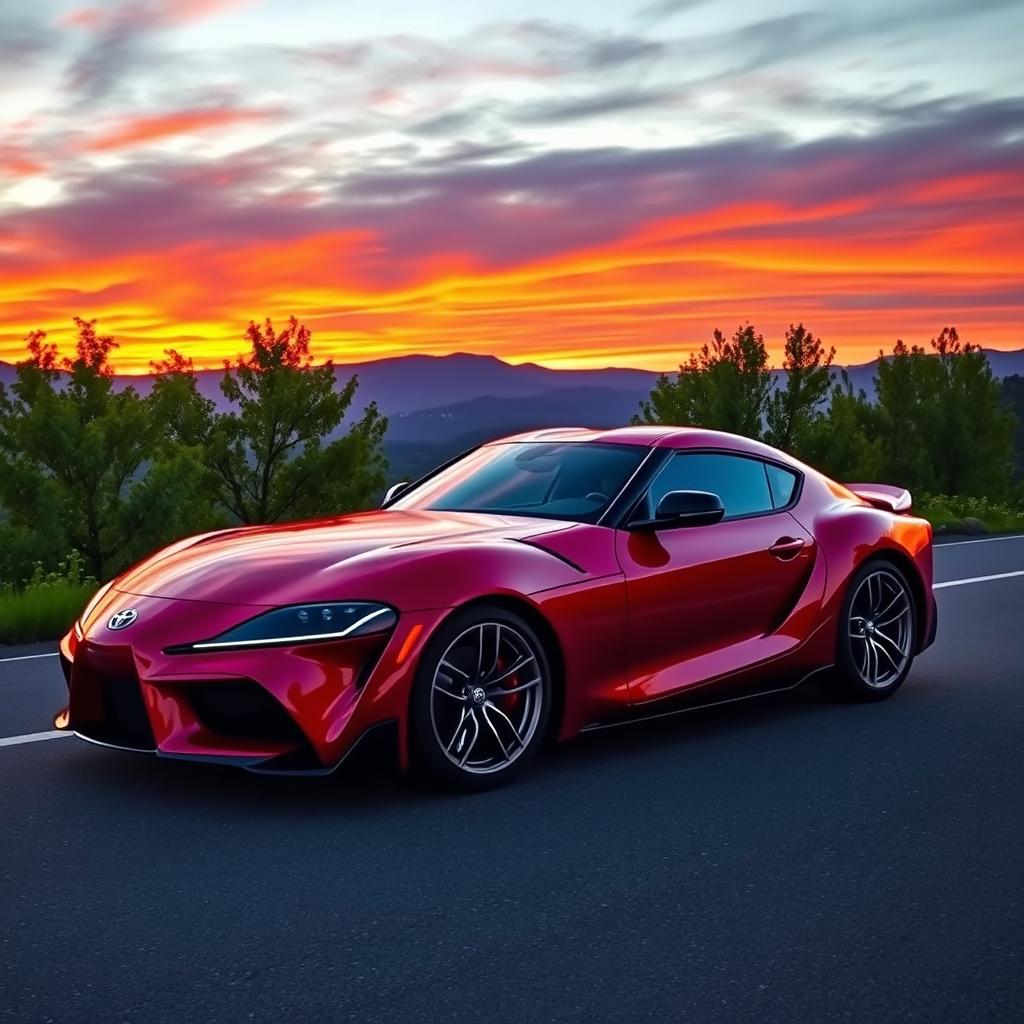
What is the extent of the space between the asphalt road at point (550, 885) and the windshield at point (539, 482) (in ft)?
3.63

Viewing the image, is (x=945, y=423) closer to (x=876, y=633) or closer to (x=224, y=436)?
(x=224, y=436)

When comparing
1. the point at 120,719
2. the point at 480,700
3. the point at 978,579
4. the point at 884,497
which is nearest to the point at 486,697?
the point at 480,700

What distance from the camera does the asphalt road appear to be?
12.8 ft

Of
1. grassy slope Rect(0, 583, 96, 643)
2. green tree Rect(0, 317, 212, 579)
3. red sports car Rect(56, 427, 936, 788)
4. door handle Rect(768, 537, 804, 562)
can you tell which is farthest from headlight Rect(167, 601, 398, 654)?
green tree Rect(0, 317, 212, 579)

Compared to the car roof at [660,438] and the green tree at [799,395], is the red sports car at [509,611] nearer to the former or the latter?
the car roof at [660,438]

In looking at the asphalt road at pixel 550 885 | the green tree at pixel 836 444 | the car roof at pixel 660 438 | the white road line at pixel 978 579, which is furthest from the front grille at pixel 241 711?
the green tree at pixel 836 444

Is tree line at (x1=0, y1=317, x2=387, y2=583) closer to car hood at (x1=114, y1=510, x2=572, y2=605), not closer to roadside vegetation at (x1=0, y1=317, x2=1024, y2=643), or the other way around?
roadside vegetation at (x1=0, y1=317, x2=1024, y2=643)

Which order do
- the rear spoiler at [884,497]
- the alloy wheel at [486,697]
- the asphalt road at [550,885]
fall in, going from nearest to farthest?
the asphalt road at [550,885] < the alloy wheel at [486,697] < the rear spoiler at [884,497]

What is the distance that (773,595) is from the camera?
7.29 m

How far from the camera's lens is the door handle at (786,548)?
24.0 feet

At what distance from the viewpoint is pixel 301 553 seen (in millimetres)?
6148

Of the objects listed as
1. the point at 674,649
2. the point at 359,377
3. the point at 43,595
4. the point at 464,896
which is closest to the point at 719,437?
the point at 674,649

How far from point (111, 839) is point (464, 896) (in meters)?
1.41

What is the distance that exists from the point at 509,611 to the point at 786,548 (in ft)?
6.12
